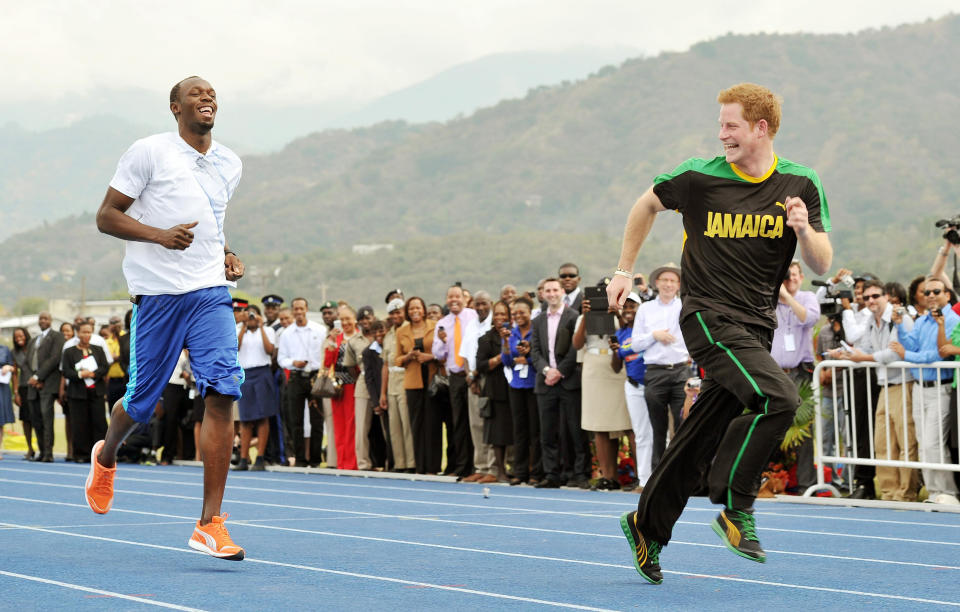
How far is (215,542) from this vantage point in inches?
268

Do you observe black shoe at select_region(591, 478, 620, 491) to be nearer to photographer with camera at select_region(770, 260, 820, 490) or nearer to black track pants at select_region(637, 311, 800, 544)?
photographer with camera at select_region(770, 260, 820, 490)

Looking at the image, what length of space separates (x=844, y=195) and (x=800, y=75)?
4815 centimetres

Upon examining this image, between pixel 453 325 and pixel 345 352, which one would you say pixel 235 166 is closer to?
pixel 453 325

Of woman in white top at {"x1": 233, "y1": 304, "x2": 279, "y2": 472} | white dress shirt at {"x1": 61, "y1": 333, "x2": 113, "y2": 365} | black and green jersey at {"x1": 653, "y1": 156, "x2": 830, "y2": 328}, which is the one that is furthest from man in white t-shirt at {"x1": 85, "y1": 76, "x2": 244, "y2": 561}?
white dress shirt at {"x1": 61, "y1": 333, "x2": 113, "y2": 365}

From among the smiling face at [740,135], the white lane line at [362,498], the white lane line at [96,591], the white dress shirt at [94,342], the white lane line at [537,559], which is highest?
the smiling face at [740,135]

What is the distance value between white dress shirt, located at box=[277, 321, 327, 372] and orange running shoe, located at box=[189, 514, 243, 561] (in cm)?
1236

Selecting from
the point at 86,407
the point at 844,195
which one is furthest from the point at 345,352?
the point at 844,195

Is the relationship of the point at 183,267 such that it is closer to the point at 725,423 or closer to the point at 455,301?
the point at 725,423

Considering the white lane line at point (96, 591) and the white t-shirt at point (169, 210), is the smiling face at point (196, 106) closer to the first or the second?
the white t-shirt at point (169, 210)

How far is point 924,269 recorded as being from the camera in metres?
104

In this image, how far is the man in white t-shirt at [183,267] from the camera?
274 inches

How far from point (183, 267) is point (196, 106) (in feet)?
2.70

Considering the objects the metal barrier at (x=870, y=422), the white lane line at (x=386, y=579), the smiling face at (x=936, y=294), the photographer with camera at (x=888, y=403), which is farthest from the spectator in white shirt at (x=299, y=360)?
the white lane line at (x=386, y=579)

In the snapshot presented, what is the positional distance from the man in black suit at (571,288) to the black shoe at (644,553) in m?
8.90
